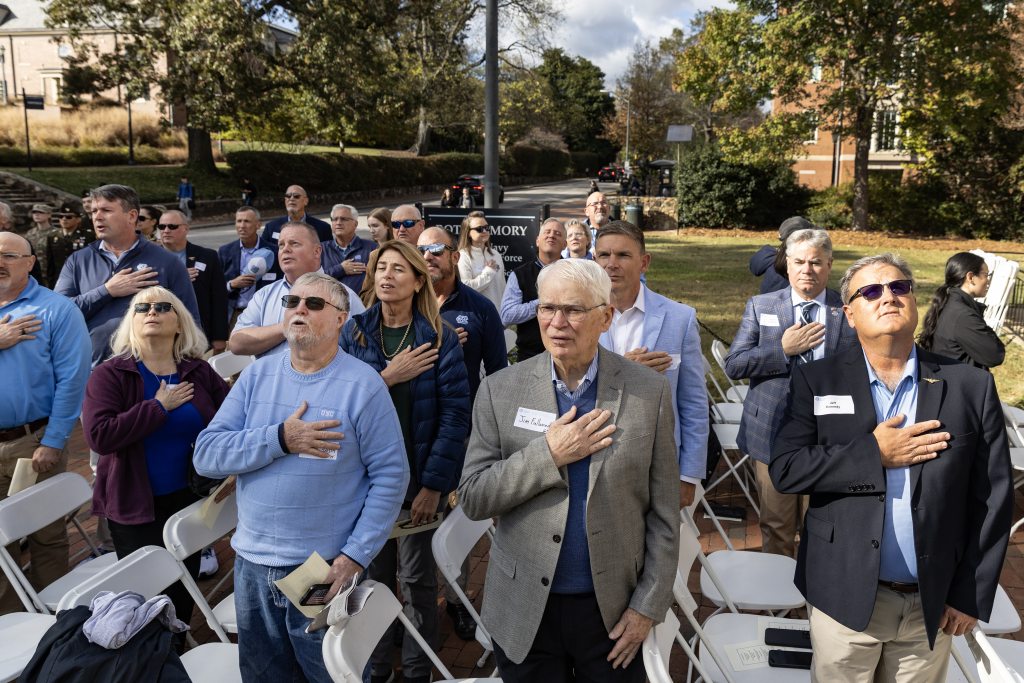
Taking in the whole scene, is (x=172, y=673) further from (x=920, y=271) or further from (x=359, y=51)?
(x=359, y=51)

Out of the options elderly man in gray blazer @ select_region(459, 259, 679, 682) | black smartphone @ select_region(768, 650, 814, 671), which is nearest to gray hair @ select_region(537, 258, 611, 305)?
elderly man in gray blazer @ select_region(459, 259, 679, 682)

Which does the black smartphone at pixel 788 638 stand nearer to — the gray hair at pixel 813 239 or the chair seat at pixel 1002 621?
the chair seat at pixel 1002 621

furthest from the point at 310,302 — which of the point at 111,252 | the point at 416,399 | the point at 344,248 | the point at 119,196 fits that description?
the point at 344,248

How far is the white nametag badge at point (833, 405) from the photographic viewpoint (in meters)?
2.58

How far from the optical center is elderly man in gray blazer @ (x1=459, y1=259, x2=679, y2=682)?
2316 mm

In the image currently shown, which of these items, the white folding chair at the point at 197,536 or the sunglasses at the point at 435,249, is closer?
the white folding chair at the point at 197,536

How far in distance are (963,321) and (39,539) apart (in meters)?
5.71

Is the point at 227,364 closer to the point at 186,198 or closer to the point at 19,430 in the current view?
the point at 19,430

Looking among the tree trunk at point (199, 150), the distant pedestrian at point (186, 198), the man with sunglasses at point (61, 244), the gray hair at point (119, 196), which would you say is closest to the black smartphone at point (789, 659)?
the gray hair at point (119, 196)

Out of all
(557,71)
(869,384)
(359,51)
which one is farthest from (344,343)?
(557,71)

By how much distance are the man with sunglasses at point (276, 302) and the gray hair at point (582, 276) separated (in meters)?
1.96

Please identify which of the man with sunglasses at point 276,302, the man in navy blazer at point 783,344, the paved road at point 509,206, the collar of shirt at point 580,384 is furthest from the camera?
the paved road at point 509,206

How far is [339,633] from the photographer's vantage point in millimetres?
2461

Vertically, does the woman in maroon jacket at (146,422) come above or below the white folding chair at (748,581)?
above
